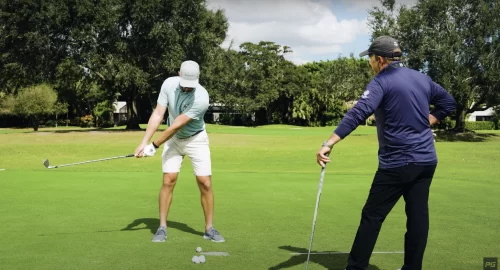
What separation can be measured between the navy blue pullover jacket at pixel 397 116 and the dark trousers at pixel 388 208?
15 centimetres

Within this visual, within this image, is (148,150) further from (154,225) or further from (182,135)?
(154,225)

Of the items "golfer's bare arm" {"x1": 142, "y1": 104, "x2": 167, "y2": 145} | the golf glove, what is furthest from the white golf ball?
"golfer's bare arm" {"x1": 142, "y1": 104, "x2": 167, "y2": 145}

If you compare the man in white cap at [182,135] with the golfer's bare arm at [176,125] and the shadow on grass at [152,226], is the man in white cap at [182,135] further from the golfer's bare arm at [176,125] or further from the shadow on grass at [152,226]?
the shadow on grass at [152,226]

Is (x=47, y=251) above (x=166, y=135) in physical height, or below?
below

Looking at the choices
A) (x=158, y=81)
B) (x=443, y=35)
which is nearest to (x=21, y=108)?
(x=158, y=81)

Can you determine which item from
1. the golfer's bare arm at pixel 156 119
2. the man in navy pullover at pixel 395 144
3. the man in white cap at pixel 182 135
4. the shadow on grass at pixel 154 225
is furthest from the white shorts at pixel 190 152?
the man in navy pullover at pixel 395 144

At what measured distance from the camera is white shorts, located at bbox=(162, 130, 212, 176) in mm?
7332

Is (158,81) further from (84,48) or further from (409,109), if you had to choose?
(409,109)

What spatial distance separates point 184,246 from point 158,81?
44.3m

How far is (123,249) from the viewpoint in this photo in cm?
618

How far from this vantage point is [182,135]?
7.25m

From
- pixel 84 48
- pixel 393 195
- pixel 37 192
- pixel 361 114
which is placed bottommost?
pixel 37 192

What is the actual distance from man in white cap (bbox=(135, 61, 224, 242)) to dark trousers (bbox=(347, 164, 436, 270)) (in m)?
2.16

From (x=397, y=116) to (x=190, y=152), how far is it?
323 centimetres
